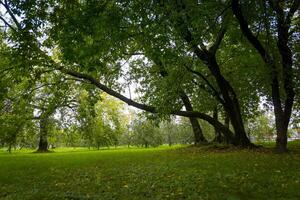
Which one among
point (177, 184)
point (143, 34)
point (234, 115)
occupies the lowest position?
point (177, 184)

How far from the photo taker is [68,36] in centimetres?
864

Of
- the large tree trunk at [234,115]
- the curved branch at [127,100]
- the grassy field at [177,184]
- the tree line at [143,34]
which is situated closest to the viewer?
the grassy field at [177,184]

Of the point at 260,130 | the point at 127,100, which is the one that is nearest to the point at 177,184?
the point at 127,100

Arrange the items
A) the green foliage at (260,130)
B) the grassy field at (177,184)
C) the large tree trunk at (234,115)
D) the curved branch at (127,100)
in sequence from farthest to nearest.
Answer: the green foliage at (260,130) < the large tree trunk at (234,115) < the curved branch at (127,100) < the grassy field at (177,184)

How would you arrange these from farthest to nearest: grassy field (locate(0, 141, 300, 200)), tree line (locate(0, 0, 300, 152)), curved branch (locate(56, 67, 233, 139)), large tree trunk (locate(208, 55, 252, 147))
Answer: large tree trunk (locate(208, 55, 252, 147)) < curved branch (locate(56, 67, 233, 139)) < tree line (locate(0, 0, 300, 152)) < grassy field (locate(0, 141, 300, 200))

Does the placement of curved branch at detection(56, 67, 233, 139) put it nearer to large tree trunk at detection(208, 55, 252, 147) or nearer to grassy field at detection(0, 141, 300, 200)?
large tree trunk at detection(208, 55, 252, 147)

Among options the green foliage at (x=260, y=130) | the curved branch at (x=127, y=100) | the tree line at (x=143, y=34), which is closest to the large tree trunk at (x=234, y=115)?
the curved branch at (x=127, y=100)

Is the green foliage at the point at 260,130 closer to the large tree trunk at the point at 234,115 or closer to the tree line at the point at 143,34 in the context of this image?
the large tree trunk at the point at 234,115

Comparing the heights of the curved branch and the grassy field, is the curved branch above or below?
above

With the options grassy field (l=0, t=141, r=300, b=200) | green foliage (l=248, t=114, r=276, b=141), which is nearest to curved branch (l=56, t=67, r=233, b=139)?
grassy field (l=0, t=141, r=300, b=200)

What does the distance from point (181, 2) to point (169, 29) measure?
892 mm

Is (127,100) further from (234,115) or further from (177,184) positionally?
(177,184)

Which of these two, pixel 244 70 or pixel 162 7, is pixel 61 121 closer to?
pixel 244 70

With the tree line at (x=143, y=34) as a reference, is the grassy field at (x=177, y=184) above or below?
below
